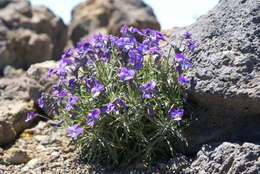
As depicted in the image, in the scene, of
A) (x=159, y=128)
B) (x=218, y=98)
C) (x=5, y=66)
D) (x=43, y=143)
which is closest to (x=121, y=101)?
(x=159, y=128)

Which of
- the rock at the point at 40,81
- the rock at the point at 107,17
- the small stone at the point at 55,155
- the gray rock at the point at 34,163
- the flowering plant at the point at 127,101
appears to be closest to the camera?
the flowering plant at the point at 127,101

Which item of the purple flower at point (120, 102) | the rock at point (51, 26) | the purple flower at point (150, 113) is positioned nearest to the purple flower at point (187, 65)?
the purple flower at point (150, 113)

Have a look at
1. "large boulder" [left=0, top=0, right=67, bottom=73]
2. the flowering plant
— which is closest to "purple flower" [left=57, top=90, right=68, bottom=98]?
the flowering plant

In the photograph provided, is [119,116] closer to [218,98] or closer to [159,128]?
[159,128]

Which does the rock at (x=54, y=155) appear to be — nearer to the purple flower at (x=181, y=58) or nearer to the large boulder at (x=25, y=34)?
the purple flower at (x=181, y=58)

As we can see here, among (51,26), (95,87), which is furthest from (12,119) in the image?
(51,26)
